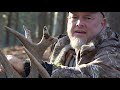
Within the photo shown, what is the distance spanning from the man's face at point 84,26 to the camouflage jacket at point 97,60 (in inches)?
2.6

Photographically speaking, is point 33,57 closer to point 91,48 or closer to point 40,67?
point 40,67

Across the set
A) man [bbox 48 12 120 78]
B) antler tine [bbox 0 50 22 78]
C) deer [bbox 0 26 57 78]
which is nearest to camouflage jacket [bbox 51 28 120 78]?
man [bbox 48 12 120 78]

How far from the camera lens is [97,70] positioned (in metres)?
3.90

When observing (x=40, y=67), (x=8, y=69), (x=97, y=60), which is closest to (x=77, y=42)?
(x=97, y=60)

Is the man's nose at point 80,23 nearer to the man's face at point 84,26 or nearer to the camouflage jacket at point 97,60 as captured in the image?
the man's face at point 84,26

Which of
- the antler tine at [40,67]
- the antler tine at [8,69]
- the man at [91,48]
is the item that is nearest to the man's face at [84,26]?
the man at [91,48]

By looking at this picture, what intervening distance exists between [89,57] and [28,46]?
626mm

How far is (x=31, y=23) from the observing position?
40.8m

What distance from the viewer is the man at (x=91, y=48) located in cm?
390

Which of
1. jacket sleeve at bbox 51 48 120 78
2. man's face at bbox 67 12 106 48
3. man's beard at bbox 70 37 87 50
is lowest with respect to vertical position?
jacket sleeve at bbox 51 48 120 78

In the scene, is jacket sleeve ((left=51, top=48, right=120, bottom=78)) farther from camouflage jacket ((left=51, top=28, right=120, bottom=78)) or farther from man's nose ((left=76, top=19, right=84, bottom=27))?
man's nose ((left=76, top=19, right=84, bottom=27))

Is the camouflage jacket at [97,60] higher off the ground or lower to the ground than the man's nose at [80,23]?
lower

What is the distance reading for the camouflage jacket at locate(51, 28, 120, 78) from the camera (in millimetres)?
3889

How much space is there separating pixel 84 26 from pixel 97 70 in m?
0.49
